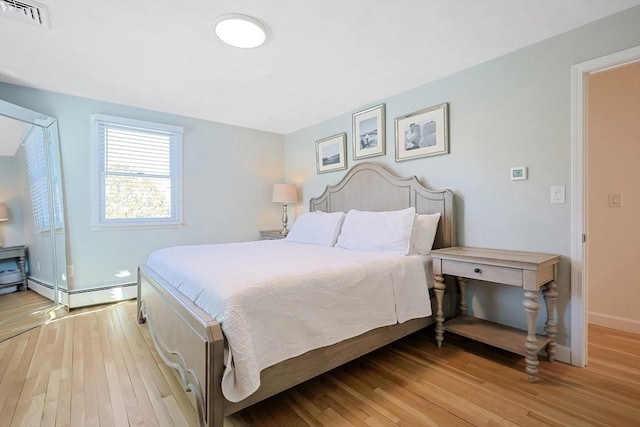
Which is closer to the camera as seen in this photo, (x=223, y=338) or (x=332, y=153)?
(x=223, y=338)

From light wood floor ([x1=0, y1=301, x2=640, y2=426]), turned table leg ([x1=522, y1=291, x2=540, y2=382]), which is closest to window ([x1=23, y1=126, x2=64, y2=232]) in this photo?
light wood floor ([x1=0, y1=301, x2=640, y2=426])

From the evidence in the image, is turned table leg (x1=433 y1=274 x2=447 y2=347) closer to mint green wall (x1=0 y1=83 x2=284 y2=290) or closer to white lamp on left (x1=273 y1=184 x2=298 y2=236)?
white lamp on left (x1=273 y1=184 x2=298 y2=236)

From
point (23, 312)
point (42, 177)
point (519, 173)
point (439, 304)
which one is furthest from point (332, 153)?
point (23, 312)

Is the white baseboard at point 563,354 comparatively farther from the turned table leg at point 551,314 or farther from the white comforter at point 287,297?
the white comforter at point 287,297

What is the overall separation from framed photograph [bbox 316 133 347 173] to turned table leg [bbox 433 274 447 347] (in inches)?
76.5

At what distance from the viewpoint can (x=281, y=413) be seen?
156 centimetres

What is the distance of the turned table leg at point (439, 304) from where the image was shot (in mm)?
2244

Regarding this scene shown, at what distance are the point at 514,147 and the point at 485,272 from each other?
1038 millimetres

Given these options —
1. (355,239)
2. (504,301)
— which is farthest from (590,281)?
(355,239)

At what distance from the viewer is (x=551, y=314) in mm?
2033

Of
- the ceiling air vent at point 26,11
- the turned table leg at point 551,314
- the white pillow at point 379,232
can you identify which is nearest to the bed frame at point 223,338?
the white pillow at point 379,232

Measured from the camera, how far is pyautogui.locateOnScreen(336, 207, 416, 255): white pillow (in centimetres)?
239

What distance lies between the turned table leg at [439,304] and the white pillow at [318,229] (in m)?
1.06

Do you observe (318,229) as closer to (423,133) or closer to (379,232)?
(379,232)
